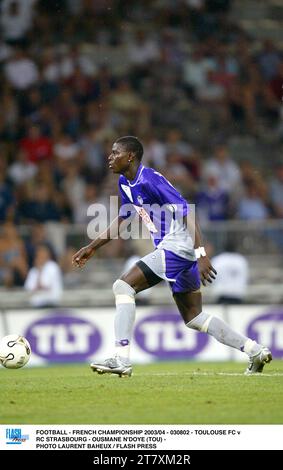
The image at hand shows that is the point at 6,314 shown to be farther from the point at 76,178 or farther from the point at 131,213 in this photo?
the point at 131,213

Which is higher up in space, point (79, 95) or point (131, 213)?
point (79, 95)

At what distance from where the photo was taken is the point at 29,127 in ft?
70.1

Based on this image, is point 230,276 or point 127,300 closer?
point 127,300

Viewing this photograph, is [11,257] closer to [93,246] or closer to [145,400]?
[93,246]

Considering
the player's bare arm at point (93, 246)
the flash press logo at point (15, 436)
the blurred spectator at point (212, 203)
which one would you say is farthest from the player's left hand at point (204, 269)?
the blurred spectator at point (212, 203)

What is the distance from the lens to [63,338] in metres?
18.5

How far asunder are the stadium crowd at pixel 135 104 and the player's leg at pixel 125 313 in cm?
862

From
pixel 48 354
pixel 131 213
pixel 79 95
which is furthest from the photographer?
pixel 79 95

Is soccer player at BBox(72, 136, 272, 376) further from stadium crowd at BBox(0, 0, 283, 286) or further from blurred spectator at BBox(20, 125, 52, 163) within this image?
blurred spectator at BBox(20, 125, 52, 163)

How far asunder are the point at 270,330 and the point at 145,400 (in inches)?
335

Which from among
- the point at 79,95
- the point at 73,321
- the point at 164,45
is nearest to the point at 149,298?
the point at 73,321

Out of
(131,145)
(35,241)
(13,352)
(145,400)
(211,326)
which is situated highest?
(35,241)

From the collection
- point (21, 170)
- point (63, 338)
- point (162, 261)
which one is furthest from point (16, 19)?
point (162, 261)
